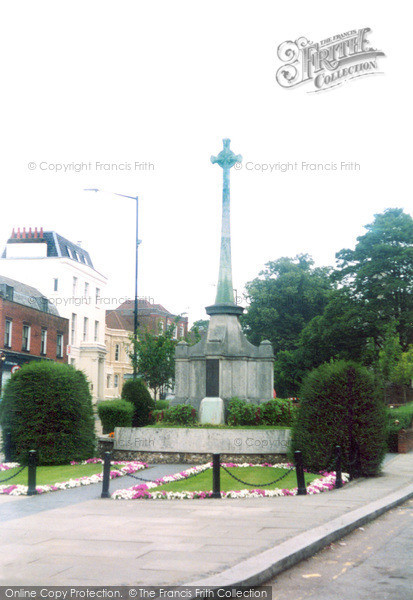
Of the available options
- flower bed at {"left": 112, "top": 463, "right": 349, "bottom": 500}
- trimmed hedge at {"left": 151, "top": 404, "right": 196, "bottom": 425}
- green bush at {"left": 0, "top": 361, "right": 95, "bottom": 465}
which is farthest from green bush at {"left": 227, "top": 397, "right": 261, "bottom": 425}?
flower bed at {"left": 112, "top": 463, "right": 349, "bottom": 500}

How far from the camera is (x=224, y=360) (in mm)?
21641

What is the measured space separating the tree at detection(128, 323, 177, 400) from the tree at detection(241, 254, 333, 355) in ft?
75.8

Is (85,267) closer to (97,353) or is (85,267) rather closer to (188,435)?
(97,353)

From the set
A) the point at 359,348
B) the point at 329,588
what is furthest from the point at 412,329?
the point at 329,588

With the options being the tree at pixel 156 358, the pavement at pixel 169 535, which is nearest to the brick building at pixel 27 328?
the tree at pixel 156 358

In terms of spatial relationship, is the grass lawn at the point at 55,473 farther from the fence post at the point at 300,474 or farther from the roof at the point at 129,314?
the roof at the point at 129,314

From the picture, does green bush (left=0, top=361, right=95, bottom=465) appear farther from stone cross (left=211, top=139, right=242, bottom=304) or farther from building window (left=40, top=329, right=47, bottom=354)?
building window (left=40, top=329, right=47, bottom=354)

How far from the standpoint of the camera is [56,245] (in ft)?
198

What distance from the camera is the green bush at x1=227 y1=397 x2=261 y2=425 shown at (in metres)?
20.3

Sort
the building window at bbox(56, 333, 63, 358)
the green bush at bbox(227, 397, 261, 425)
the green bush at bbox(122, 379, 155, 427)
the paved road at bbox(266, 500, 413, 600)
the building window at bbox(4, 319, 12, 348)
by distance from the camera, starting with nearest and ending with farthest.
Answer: the paved road at bbox(266, 500, 413, 600) < the green bush at bbox(227, 397, 261, 425) < the green bush at bbox(122, 379, 155, 427) < the building window at bbox(4, 319, 12, 348) < the building window at bbox(56, 333, 63, 358)

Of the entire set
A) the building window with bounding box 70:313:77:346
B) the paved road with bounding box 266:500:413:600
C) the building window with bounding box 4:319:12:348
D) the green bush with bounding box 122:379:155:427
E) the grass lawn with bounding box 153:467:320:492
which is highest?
the building window with bounding box 70:313:77:346

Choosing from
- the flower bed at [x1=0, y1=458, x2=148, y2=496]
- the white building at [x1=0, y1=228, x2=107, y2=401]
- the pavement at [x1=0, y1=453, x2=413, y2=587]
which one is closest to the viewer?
the pavement at [x1=0, y1=453, x2=413, y2=587]

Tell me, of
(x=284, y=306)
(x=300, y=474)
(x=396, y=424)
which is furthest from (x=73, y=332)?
(x=300, y=474)

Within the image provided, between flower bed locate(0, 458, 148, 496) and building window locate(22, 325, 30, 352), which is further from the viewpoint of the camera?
building window locate(22, 325, 30, 352)
